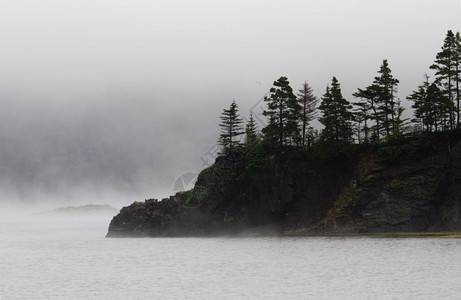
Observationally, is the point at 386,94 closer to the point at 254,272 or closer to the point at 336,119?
the point at 336,119

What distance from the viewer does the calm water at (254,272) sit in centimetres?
3738

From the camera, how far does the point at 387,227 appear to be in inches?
2980

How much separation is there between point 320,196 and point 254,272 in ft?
127

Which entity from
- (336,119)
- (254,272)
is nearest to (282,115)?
(336,119)

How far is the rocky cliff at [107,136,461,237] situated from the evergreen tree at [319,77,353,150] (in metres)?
2.99

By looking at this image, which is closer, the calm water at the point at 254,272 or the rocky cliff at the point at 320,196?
the calm water at the point at 254,272

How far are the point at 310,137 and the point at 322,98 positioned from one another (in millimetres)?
7897

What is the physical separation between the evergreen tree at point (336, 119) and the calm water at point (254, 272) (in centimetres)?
2120

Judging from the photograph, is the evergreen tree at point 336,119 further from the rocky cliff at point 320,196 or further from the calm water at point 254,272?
the calm water at point 254,272

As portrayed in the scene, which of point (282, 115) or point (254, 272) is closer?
point (254, 272)

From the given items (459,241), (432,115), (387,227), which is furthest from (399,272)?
(432,115)

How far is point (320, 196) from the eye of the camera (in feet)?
276

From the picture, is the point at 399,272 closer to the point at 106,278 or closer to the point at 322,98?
the point at 106,278

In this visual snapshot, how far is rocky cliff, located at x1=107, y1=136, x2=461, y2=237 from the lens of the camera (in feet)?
246
